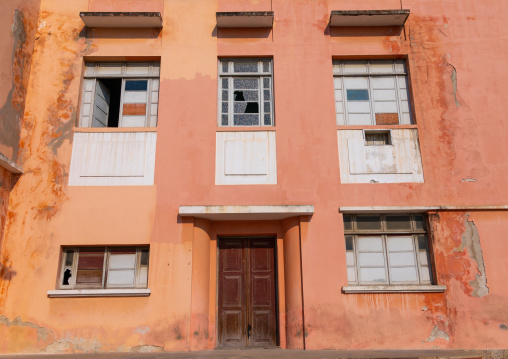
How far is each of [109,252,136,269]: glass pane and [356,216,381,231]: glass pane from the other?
4415 millimetres

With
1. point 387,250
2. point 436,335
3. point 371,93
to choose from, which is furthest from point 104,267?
point 371,93

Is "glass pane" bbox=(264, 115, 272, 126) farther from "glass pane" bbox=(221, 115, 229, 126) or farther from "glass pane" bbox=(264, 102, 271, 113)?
"glass pane" bbox=(221, 115, 229, 126)

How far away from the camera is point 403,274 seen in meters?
8.52

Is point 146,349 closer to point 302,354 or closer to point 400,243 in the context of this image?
point 302,354

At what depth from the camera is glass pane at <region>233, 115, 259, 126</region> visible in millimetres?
9383

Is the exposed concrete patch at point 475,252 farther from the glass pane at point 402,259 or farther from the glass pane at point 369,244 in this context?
the glass pane at point 369,244

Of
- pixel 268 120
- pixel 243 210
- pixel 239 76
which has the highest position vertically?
pixel 239 76

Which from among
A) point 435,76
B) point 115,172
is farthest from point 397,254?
point 115,172

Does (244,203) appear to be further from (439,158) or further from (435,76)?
(435,76)

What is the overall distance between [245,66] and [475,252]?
5.95m

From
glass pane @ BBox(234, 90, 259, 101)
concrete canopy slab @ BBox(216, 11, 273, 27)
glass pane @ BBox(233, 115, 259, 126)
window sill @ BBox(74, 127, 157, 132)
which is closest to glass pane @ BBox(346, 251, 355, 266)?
glass pane @ BBox(233, 115, 259, 126)

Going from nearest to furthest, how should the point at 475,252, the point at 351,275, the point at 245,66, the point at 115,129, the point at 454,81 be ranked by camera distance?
the point at 475,252 < the point at 351,275 < the point at 115,129 < the point at 454,81 < the point at 245,66

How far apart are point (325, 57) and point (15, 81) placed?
20.7 feet

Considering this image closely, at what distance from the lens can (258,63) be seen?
9.77 metres
